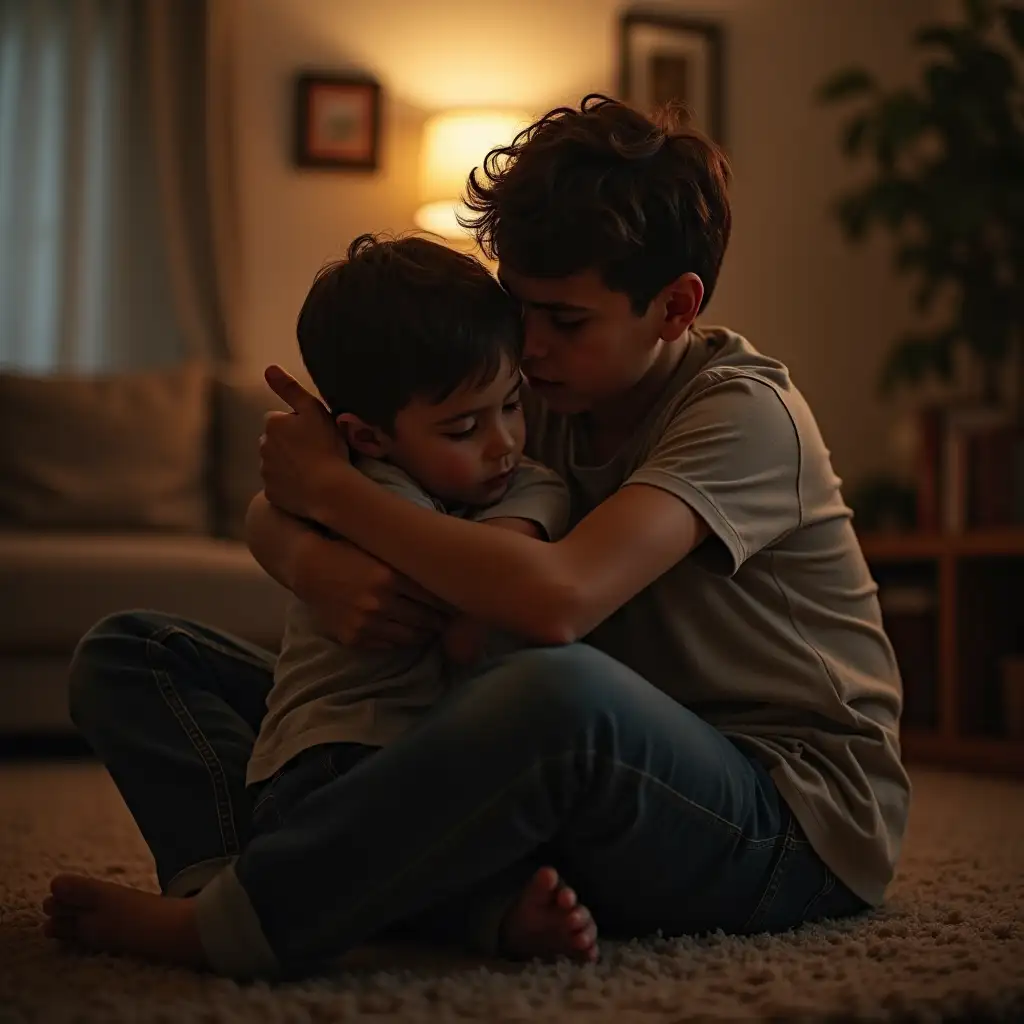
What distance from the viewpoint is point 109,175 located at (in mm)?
3996

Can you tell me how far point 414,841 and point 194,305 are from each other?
126 inches

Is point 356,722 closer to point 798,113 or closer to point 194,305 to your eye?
point 194,305

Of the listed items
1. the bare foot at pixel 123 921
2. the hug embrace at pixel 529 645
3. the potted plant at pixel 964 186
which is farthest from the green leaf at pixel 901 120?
the bare foot at pixel 123 921

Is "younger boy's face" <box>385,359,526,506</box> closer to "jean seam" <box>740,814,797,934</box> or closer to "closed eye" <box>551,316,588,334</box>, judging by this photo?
"closed eye" <box>551,316,588,334</box>

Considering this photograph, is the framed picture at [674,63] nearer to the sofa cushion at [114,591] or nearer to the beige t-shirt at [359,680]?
the sofa cushion at [114,591]

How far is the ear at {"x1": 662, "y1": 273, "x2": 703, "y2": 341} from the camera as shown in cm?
134

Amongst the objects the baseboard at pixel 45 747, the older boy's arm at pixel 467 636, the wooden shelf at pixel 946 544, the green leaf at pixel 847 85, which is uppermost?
the green leaf at pixel 847 85

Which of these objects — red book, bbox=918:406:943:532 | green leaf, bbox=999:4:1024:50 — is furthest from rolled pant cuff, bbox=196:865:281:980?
green leaf, bbox=999:4:1024:50

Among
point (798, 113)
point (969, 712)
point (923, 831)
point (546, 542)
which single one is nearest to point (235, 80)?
point (798, 113)

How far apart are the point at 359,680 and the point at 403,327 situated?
30cm

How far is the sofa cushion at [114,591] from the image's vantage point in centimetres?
273

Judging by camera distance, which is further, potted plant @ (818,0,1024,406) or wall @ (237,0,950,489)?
wall @ (237,0,950,489)

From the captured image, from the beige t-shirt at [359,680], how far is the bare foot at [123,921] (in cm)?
15

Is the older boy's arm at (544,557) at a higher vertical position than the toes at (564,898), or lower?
higher
